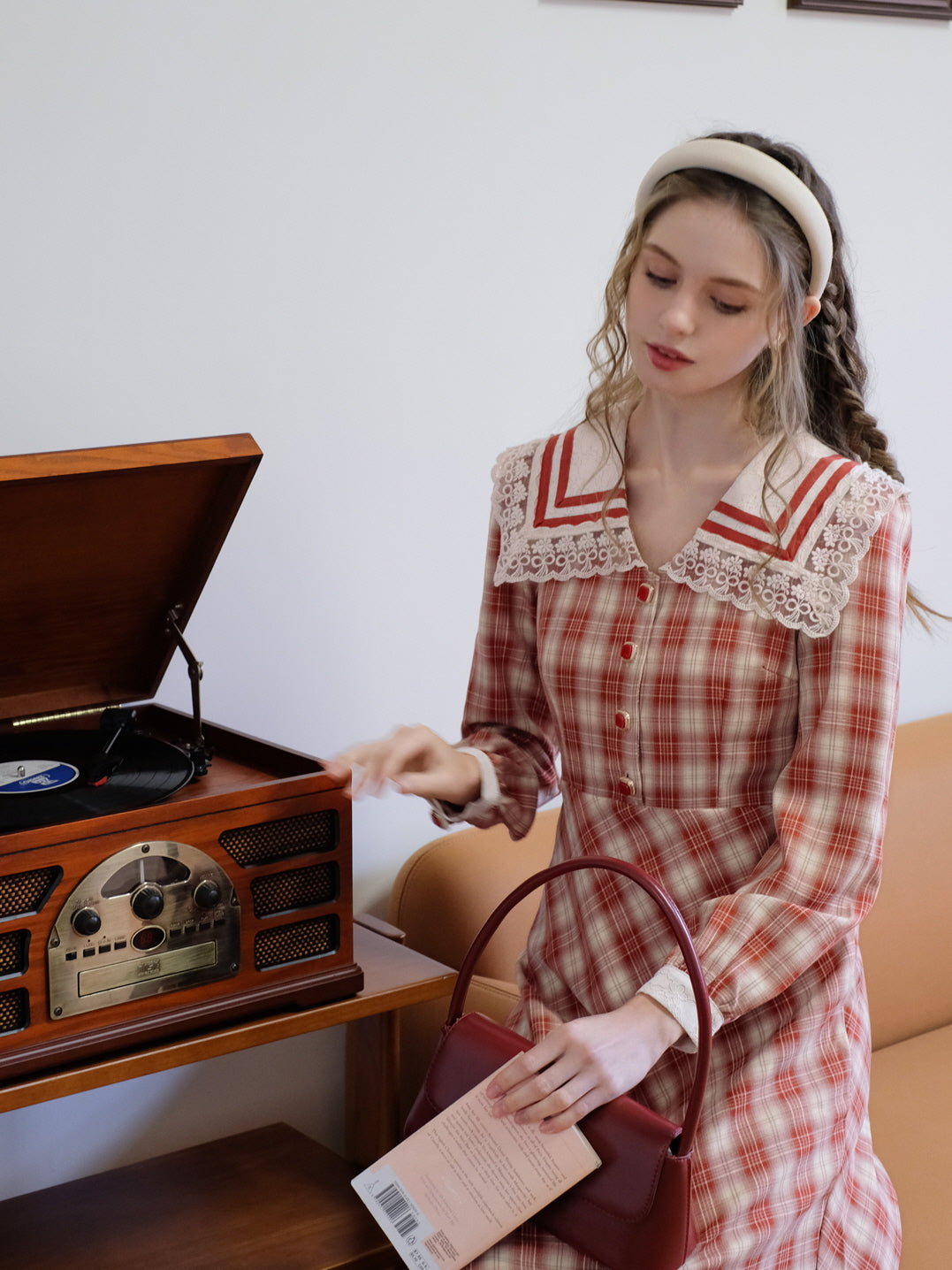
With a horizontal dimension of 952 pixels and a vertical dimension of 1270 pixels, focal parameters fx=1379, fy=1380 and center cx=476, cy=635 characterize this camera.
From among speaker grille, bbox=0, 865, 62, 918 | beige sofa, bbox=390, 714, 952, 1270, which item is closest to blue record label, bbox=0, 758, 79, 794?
speaker grille, bbox=0, 865, 62, 918

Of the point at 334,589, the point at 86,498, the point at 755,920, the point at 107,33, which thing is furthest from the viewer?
the point at 334,589

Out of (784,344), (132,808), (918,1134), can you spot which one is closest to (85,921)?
(132,808)

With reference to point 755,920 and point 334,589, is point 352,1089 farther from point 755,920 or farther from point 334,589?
point 755,920

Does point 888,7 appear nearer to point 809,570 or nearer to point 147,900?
point 809,570

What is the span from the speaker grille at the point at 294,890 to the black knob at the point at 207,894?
0.04 meters

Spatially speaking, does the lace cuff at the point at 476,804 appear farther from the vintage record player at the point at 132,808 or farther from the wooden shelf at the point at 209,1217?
the wooden shelf at the point at 209,1217

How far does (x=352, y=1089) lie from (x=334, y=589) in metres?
0.65

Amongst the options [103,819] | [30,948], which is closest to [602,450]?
[103,819]

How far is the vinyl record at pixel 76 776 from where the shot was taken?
4.00 ft

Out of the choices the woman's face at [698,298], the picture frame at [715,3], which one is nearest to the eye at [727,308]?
the woman's face at [698,298]

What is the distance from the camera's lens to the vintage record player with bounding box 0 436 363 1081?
1190 millimetres

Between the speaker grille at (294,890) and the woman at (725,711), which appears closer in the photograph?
the woman at (725,711)

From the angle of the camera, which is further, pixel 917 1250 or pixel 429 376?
pixel 429 376

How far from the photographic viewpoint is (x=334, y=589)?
1.79 metres
